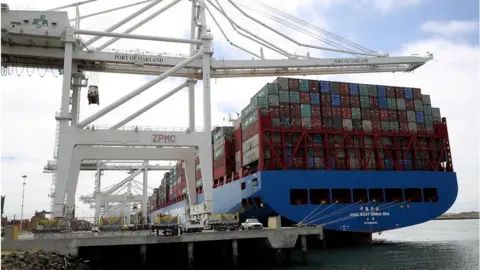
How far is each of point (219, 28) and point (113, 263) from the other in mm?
20443

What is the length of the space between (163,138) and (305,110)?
11.8m

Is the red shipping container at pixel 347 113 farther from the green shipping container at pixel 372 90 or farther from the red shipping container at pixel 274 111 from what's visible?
the red shipping container at pixel 274 111

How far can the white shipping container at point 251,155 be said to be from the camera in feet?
105

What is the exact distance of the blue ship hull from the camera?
30578 mm

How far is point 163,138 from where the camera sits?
1126 inches

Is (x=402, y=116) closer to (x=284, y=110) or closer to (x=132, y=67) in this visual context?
(x=284, y=110)

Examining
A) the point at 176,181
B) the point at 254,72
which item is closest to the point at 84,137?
the point at 254,72

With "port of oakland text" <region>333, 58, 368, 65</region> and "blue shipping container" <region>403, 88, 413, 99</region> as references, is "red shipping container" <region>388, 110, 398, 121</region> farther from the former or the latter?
"port of oakland text" <region>333, 58, 368, 65</region>

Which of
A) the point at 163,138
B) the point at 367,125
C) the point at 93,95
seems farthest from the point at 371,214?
the point at 93,95

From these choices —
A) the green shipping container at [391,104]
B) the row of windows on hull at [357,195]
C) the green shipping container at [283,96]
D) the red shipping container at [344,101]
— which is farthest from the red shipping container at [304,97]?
the green shipping container at [391,104]

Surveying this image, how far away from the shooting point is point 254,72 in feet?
112

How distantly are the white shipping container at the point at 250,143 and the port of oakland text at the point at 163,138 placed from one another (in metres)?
6.89

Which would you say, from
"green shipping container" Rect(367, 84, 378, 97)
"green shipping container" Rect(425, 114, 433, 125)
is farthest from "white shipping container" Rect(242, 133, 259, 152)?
"green shipping container" Rect(425, 114, 433, 125)

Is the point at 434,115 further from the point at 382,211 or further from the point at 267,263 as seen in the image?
the point at 267,263
